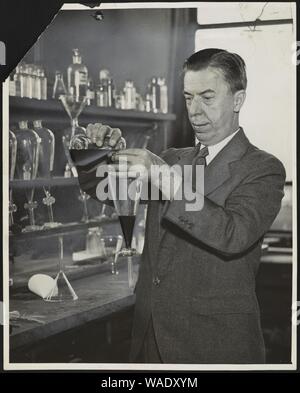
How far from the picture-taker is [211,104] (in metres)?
1.94

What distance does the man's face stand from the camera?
6.32 feet

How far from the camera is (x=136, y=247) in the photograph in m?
2.07

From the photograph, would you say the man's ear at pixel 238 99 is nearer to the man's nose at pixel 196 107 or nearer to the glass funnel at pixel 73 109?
the man's nose at pixel 196 107

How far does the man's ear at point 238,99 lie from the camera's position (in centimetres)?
195

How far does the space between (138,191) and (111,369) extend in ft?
1.89

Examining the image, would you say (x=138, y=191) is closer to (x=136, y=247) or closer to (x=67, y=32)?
(x=136, y=247)

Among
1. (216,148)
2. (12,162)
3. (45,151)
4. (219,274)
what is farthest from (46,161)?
(219,274)

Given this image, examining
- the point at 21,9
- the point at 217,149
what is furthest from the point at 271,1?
the point at 21,9

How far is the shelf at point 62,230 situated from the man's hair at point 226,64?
26.7 inches

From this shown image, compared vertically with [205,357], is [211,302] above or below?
above

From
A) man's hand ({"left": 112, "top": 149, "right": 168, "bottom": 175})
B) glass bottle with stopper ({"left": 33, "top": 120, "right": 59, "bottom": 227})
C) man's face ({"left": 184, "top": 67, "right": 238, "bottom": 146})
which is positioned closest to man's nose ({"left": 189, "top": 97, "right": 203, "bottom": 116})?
man's face ({"left": 184, "top": 67, "right": 238, "bottom": 146})

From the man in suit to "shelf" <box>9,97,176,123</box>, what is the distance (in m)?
0.20

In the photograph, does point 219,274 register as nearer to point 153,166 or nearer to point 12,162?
point 153,166

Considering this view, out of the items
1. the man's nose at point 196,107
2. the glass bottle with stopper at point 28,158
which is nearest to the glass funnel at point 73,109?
the glass bottle with stopper at point 28,158
